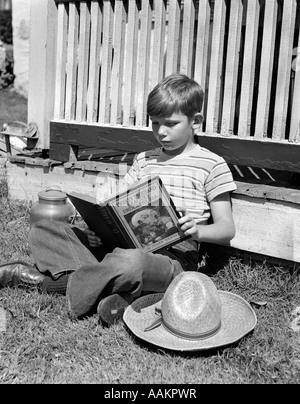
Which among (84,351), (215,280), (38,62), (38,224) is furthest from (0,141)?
(84,351)

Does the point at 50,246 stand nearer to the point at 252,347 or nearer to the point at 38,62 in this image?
the point at 252,347

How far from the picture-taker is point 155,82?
14.5 feet

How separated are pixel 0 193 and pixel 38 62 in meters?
1.21

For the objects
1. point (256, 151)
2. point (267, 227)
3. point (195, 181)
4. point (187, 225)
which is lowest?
point (267, 227)

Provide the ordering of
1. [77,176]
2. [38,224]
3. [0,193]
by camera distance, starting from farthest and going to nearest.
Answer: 1. [0,193]
2. [77,176]
3. [38,224]

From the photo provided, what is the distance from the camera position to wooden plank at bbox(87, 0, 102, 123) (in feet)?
15.6

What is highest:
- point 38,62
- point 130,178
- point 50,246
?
point 38,62

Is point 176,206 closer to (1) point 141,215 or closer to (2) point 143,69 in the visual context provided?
(1) point 141,215

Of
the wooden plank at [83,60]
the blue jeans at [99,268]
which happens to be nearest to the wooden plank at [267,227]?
the blue jeans at [99,268]

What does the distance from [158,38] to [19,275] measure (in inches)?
78.3

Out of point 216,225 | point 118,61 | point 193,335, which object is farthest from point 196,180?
point 118,61

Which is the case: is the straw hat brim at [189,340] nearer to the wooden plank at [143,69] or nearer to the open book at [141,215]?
the open book at [141,215]

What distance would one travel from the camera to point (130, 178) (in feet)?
12.5

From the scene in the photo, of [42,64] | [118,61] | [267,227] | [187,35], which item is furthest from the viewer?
[42,64]
